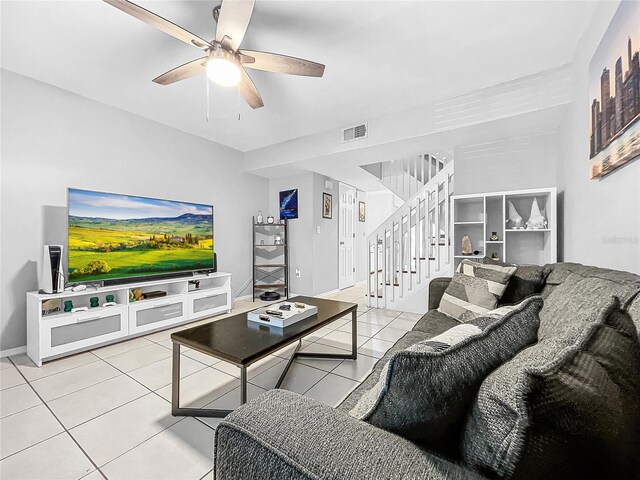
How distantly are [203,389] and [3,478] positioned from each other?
901 millimetres

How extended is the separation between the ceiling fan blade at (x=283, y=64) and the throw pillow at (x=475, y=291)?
1720 millimetres

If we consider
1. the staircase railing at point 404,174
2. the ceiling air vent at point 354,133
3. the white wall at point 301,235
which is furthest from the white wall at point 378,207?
the ceiling air vent at point 354,133

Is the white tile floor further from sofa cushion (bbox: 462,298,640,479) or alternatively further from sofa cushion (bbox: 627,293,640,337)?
sofa cushion (bbox: 627,293,640,337)

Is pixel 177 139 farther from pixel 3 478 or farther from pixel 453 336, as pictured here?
pixel 453 336

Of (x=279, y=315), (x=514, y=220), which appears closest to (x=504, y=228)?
(x=514, y=220)

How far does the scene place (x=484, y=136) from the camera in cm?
305

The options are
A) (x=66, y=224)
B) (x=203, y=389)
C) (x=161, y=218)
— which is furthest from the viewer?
(x=161, y=218)

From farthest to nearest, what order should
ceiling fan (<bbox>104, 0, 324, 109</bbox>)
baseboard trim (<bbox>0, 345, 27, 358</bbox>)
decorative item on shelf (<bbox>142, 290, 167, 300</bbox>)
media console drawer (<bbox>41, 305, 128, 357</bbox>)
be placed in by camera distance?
1. decorative item on shelf (<bbox>142, 290, 167, 300</bbox>)
2. baseboard trim (<bbox>0, 345, 27, 358</bbox>)
3. media console drawer (<bbox>41, 305, 128, 357</bbox>)
4. ceiling fan (<bbox>104, 0, 324, 109</bbox>)

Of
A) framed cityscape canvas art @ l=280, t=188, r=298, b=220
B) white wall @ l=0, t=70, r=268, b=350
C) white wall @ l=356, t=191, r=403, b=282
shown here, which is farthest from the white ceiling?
white wall @ l=356, t=191, r=403, b=282

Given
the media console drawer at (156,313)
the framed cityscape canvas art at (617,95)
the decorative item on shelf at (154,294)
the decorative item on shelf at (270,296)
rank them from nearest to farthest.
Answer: the framed cityscape canvas art at (617,95), the media console drawer at (156,313), the decorative item on shelf at (154,294), the decorative item on shelf at (270,296)

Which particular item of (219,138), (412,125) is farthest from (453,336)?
(219,138)

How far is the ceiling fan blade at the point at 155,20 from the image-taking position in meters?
1.43

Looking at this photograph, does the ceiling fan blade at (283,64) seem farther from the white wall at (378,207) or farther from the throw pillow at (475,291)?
the white wall at (378,207)

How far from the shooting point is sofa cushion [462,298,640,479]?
409 mm
